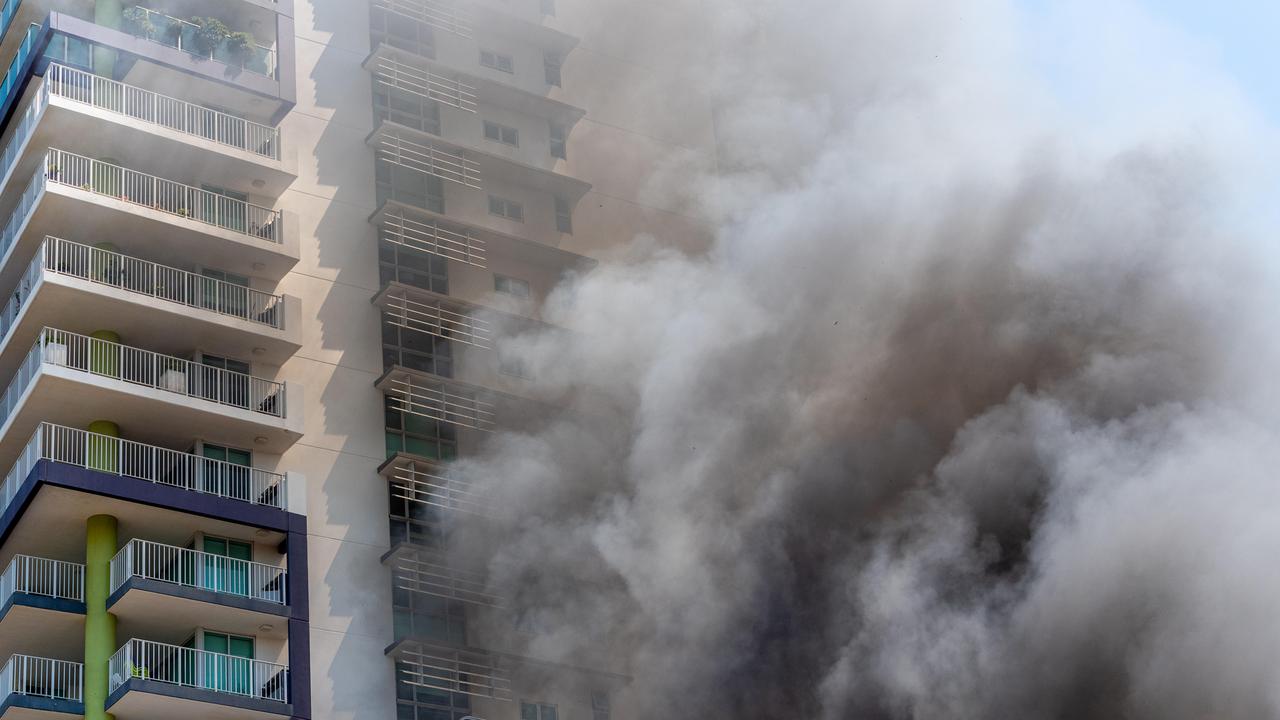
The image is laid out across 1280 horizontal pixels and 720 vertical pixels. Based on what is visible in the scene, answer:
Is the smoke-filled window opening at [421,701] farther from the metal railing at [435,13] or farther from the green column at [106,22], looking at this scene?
the metal railing at [435,13]

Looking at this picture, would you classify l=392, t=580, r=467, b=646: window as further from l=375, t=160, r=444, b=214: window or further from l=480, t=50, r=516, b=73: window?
l=480, t=50, r=516, b=73: window

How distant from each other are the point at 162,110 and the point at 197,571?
9.71m

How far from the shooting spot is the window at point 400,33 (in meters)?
42.5

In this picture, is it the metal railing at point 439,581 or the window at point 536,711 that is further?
the window at point 536,711

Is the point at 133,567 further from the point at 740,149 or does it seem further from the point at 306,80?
the point at 740,149

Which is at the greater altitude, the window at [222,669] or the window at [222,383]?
the window at [222,383]

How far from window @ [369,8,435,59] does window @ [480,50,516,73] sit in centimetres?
A: 139

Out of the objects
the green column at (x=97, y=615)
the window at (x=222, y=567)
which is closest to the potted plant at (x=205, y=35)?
the green column at (x=97, y=615)

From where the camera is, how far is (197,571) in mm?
34406

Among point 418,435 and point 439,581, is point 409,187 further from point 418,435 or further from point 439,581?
point 439,581

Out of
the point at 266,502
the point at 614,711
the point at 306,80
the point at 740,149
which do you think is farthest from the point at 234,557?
the point at 740,149

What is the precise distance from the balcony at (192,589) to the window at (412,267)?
800cm

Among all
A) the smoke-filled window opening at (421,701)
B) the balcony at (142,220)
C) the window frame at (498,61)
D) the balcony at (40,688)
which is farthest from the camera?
the window frame at (498,61)

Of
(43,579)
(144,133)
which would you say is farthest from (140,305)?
(43,579)
